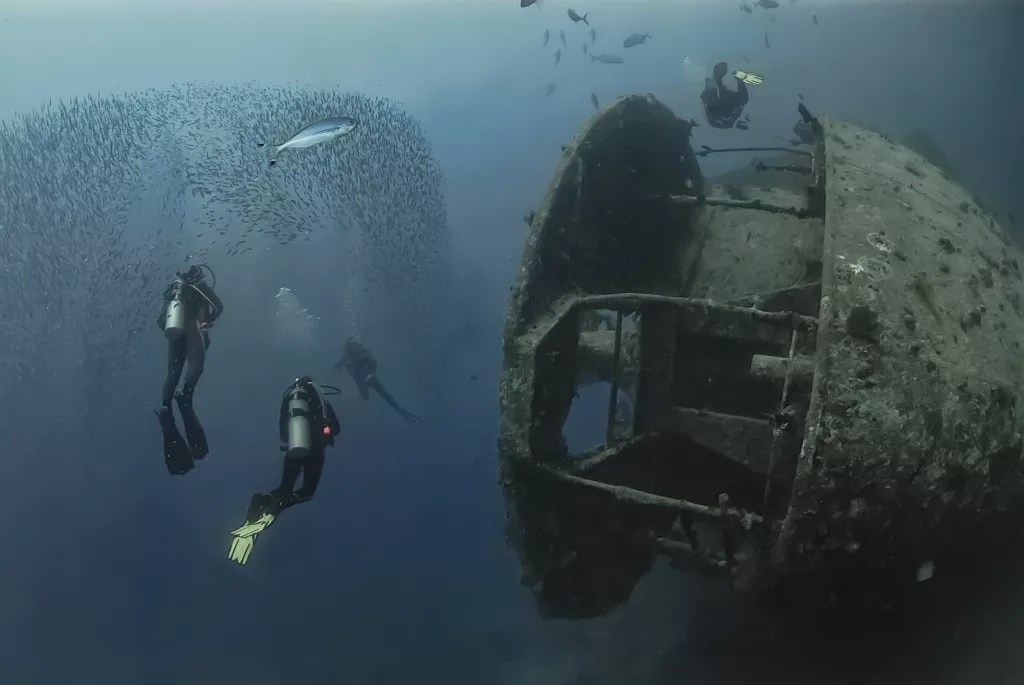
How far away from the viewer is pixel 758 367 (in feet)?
9.02

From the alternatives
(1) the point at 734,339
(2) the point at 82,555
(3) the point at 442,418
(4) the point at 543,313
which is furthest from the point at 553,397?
(3) the point at 442,418

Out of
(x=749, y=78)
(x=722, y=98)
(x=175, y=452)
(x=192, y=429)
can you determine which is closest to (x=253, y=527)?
(x=192, y=429)

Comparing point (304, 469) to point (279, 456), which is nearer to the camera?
point (304, 469)

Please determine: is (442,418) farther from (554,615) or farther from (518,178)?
(554,615)

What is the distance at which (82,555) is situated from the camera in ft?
37.1

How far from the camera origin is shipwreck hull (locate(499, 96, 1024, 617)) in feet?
7.45

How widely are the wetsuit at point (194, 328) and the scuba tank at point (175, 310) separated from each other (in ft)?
0.09

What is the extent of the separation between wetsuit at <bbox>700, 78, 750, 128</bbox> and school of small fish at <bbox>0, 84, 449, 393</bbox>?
6094 millimetres

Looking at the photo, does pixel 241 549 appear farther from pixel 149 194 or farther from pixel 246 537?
pixel 149 194

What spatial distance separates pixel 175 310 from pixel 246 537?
2.09 metres

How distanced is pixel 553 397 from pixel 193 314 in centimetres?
362

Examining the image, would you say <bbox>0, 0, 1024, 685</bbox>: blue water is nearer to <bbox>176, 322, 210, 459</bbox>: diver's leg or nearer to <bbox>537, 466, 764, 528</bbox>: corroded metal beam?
<bbox>537, 466, 764, 528</bbox>: corroded metal beam

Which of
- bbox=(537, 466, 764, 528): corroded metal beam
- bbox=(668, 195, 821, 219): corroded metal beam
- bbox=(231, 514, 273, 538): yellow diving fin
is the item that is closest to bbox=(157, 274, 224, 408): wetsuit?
bbox=(231, 514, 273, 538): yellow diving fin

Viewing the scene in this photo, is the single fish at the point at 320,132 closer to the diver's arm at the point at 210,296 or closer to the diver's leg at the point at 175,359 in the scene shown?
the diver's arm at the point at 210,296
